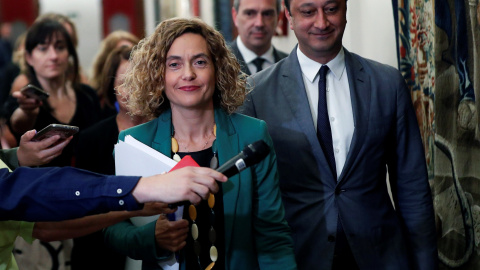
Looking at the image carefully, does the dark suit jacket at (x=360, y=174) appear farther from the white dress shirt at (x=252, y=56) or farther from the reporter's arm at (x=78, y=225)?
the white dress shirt at (x=252, y=56)

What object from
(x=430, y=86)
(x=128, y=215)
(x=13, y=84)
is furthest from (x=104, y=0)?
(x=128, y=215)

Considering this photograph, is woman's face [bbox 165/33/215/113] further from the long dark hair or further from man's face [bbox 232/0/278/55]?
the long dark hair

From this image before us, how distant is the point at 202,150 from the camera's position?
2643 millimetres

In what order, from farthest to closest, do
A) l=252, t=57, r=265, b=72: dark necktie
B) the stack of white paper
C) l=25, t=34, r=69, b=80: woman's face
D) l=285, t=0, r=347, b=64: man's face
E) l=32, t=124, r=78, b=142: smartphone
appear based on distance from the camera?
1. l=25, t=34, r=69, b=80: woman's face
2. l=252, t=57, r=265, b=72: dark necktie
3. l=285, t=0, r=347, b=64: man's face
4. l=32, t=124, r=78, b=142: smartphone
5. the stack of white paper

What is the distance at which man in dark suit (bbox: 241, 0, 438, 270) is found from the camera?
2998mm

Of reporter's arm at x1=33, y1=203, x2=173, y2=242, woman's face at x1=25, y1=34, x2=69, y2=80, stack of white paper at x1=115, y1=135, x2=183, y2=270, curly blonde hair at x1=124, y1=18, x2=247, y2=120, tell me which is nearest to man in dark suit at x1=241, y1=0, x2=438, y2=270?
curly blonde hair at x1=124, y1=18, x2=247, y2=120

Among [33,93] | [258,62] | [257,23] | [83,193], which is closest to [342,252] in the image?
[83,193]

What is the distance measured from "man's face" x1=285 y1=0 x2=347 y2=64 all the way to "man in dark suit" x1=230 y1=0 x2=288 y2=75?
6.54 ft

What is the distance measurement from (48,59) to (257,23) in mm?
1402

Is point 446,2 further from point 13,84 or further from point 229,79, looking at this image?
point 13,84

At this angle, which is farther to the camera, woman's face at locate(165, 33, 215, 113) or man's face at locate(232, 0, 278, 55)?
man's face at locate(232, 0, 278, 55)

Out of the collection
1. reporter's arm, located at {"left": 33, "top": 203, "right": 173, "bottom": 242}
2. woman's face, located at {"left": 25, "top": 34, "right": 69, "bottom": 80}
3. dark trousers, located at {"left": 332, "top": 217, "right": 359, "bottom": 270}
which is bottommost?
dark trousers, located at {"left": 332, "top": 217, "right": 359, "bottom": 270}

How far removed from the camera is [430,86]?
372 cm

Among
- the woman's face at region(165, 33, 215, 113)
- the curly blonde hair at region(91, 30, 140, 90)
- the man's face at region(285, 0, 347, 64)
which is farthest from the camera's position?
the curly blonde hair at region(91, 30, 140, 90)
